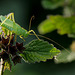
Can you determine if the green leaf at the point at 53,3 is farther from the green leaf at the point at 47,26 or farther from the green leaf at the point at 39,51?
the green leaf at the point at 39,51

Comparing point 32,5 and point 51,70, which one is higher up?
point 32,5

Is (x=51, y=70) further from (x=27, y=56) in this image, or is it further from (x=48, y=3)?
(x=27, y=56)

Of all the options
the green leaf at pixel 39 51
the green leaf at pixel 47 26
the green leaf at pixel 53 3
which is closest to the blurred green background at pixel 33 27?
the green leaf at pixel 53 3

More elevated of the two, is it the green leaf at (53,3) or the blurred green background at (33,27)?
the blurred green background at (33,27)

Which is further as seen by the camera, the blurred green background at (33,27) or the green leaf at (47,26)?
the blurred green background at (33,27)

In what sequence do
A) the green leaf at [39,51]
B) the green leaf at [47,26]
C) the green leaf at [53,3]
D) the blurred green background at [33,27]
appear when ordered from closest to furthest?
the green leaf at [39,51], the green leaf at [47,26], the green leaf at [53,3], the blurred green background at [33,27]

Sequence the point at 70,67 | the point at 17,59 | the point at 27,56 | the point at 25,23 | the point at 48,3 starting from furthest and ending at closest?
the point at 25,23 < the point at 70,67 < the point at 48,3 < the point at 27,56 < the point at 17,59

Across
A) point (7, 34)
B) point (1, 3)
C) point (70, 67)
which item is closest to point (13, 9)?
point (1, 3)
